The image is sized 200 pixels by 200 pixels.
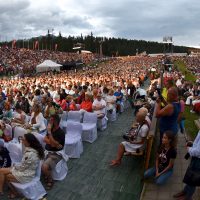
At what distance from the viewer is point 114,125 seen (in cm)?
1229

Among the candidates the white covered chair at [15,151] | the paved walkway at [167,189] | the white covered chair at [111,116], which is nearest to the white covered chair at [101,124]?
the white covered chair at [111,116]

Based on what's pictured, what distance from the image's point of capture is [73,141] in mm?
8750

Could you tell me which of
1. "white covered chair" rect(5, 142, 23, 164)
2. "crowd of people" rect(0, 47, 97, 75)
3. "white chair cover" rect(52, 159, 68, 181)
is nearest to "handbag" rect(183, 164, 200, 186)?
"white chair cover" rect(52, 159, 68, 181)

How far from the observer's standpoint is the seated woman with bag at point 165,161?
656 cm

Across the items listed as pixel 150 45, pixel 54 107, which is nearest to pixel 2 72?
pixel 54 107

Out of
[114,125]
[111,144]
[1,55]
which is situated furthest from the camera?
[1,55]

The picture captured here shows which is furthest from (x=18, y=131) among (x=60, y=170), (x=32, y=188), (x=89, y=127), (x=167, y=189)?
(x=167, y=189)

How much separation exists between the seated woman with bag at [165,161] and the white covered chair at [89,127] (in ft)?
10.7

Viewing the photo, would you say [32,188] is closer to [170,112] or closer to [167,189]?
[167,189]

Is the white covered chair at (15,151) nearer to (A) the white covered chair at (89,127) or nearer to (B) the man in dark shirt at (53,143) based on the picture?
(B) the man in dark shirt at (53,143)

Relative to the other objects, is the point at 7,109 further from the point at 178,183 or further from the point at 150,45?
the point at 150,45

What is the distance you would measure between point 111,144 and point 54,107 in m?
2.39

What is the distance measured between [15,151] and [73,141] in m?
1.72

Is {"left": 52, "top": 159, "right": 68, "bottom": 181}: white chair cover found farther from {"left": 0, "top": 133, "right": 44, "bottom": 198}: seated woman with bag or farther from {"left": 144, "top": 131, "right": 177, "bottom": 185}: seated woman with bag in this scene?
{"left": 144, "top": 131, "right": 177, "bottom": 185}: seated woman with bag
